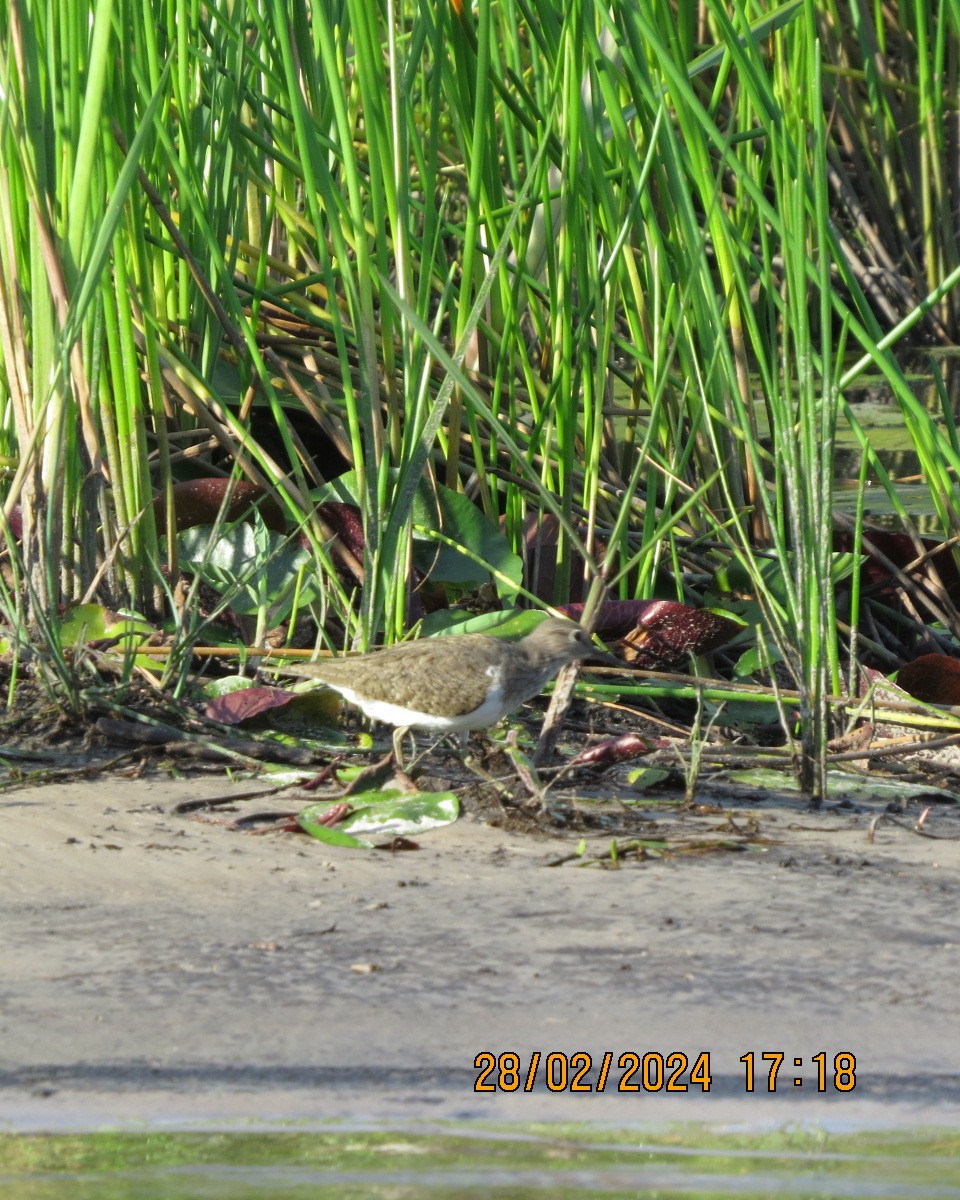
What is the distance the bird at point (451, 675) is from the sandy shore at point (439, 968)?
0.32m

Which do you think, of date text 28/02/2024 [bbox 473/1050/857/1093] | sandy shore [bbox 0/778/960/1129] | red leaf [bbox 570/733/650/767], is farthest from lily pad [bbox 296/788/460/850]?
date text 28/02/2024 [bbox 473/1050/857/1093]

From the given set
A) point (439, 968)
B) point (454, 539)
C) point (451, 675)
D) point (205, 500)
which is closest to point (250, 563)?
point (205, 500)

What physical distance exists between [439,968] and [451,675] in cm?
113

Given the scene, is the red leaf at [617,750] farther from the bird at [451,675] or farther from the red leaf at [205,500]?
the red leaf at [205,500]

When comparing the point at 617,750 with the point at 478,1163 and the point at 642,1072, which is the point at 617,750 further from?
the point at 478,1163

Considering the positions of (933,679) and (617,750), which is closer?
(617,750)

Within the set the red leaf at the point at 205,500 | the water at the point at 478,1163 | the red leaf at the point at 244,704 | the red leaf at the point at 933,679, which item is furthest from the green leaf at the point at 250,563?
the water at the point at 478,1163

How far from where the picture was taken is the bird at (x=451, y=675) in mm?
3539

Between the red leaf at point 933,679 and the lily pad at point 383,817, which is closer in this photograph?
the lily pad at point 383,817

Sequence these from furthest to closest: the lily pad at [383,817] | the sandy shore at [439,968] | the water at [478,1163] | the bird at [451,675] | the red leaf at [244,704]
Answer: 1. the red leaf at [244,704]
2. the bird at [451,675]
3. the lily pad at [383,817]
4. the sandy shore at [439,968]
5. the water at [478,1163]

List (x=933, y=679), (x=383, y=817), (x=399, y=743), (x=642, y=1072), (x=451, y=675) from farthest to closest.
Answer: (x=933, y=679) < (x=451, y=675) < (x=399, y=743) < (x=383, y=817) < (x=642, y=1072)

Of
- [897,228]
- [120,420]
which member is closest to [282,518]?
[120,420]

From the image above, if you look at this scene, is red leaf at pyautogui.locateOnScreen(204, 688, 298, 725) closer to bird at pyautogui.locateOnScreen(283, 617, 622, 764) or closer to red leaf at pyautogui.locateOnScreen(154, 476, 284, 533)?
bird at pyautogui.locateOnScreen(283, 617, 622, 764)

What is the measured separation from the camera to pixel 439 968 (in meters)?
2.59
